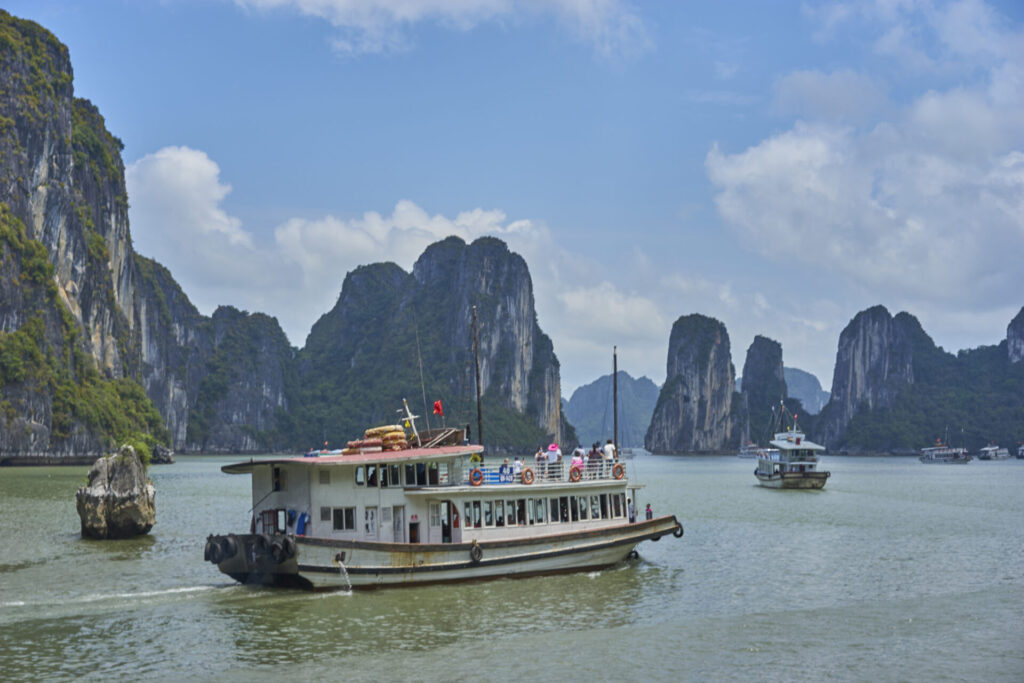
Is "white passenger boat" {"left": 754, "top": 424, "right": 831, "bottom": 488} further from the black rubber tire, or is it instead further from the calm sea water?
the black rubber tire

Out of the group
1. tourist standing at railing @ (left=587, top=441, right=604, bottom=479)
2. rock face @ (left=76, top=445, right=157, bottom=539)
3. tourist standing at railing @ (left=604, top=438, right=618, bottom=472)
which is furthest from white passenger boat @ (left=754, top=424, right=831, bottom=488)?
rock face @ (left=76, top=445, right=157, bottom=539)

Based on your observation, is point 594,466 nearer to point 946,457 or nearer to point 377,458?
point 377,458

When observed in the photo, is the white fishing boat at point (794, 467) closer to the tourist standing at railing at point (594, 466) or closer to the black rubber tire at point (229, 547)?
the tourist standing at railing at point (594, 466)

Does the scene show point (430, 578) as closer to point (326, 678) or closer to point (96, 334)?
point (326, 678)

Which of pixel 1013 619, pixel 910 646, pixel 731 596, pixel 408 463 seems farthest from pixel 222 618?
pixel 1013 619

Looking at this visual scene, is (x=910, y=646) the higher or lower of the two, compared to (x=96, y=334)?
lower

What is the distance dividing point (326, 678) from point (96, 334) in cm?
12263

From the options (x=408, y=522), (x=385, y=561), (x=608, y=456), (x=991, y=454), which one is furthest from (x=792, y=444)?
(x=991, y=454)

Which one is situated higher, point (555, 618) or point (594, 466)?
point (594, 466)

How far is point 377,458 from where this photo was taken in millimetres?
25328

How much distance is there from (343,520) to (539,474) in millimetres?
6569

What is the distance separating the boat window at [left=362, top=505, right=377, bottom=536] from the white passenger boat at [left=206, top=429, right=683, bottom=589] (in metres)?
0.03

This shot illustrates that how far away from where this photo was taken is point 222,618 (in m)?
21.8

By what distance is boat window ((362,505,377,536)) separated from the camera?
25500mm
